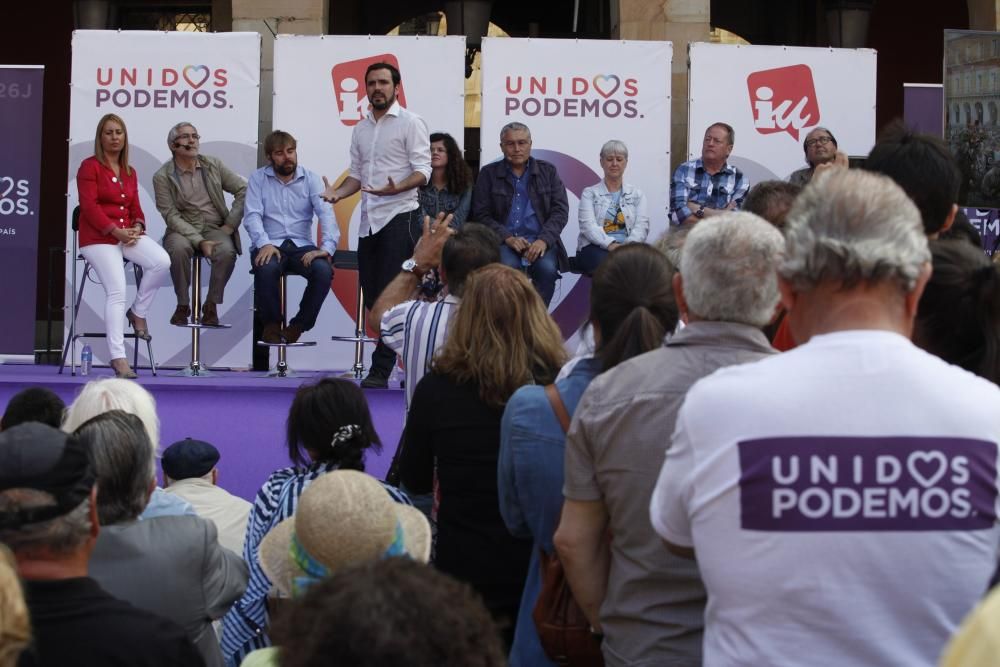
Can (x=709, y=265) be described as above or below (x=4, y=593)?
above

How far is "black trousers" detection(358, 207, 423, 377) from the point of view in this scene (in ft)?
26.7

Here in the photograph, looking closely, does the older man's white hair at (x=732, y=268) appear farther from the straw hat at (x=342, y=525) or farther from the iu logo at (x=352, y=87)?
the iu logo at (x=352, y=87)

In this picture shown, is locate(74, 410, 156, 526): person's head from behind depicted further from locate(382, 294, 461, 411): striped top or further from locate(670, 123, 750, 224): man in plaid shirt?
locate(670, 123, 750, 224): man in plaid shirt

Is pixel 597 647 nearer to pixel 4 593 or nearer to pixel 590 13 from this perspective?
pixel 4 593

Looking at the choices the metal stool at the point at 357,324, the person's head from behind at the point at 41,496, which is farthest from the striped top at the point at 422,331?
the metal stool at the point at 357,324

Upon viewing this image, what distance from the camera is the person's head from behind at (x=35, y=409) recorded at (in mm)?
4109

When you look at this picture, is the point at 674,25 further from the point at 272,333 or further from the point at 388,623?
the point at 388,623

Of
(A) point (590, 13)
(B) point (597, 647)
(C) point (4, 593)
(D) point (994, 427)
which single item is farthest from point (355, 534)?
(A) point (590, 13)

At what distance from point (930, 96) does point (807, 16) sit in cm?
657

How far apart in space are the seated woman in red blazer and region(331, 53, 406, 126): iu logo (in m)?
1.85

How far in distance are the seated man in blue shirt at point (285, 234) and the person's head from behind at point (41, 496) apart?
685cm

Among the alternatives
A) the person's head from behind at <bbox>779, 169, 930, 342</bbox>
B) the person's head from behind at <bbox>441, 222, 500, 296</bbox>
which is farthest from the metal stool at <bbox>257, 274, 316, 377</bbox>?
the person's head from behind at <bbox>779, 169, 930, 342</bbox>

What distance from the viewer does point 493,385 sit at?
3285 millimetres

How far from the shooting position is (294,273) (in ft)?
30.1
